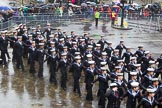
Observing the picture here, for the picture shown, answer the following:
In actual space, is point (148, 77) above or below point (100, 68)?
below

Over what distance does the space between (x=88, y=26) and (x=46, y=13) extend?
160 inches

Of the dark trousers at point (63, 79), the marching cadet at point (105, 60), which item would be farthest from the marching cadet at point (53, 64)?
the marching cadet at point (105, 60)

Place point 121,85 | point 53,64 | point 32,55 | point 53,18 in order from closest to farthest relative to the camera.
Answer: point 121,85 < point 53,64 < point 32,55 < point 53,18

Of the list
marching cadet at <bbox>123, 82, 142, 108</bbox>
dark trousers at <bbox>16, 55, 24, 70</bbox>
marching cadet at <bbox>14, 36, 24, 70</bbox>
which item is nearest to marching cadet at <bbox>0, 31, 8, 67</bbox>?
marching cadet at <bbox>14, 36, 24, 70</bbox>

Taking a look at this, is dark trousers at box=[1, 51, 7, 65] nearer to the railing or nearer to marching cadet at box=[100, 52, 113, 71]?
marching cadet at box=[100, 52, 113, 71]

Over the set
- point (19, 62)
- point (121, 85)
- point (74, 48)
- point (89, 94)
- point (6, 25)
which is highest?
point (6, 25)

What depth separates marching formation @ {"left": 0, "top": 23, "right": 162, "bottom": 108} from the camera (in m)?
14.7

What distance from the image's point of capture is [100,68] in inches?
675

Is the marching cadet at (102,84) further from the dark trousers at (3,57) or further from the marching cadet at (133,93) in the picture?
the dark trousers at (3,57)

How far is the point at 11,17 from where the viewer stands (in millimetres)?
34156

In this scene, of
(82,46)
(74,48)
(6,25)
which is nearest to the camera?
(74,48)

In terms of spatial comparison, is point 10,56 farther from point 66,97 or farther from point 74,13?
point 74,13

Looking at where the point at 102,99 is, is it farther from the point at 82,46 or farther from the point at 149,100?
the point at 82,46

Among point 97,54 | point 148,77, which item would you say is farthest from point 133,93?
point 97,54
